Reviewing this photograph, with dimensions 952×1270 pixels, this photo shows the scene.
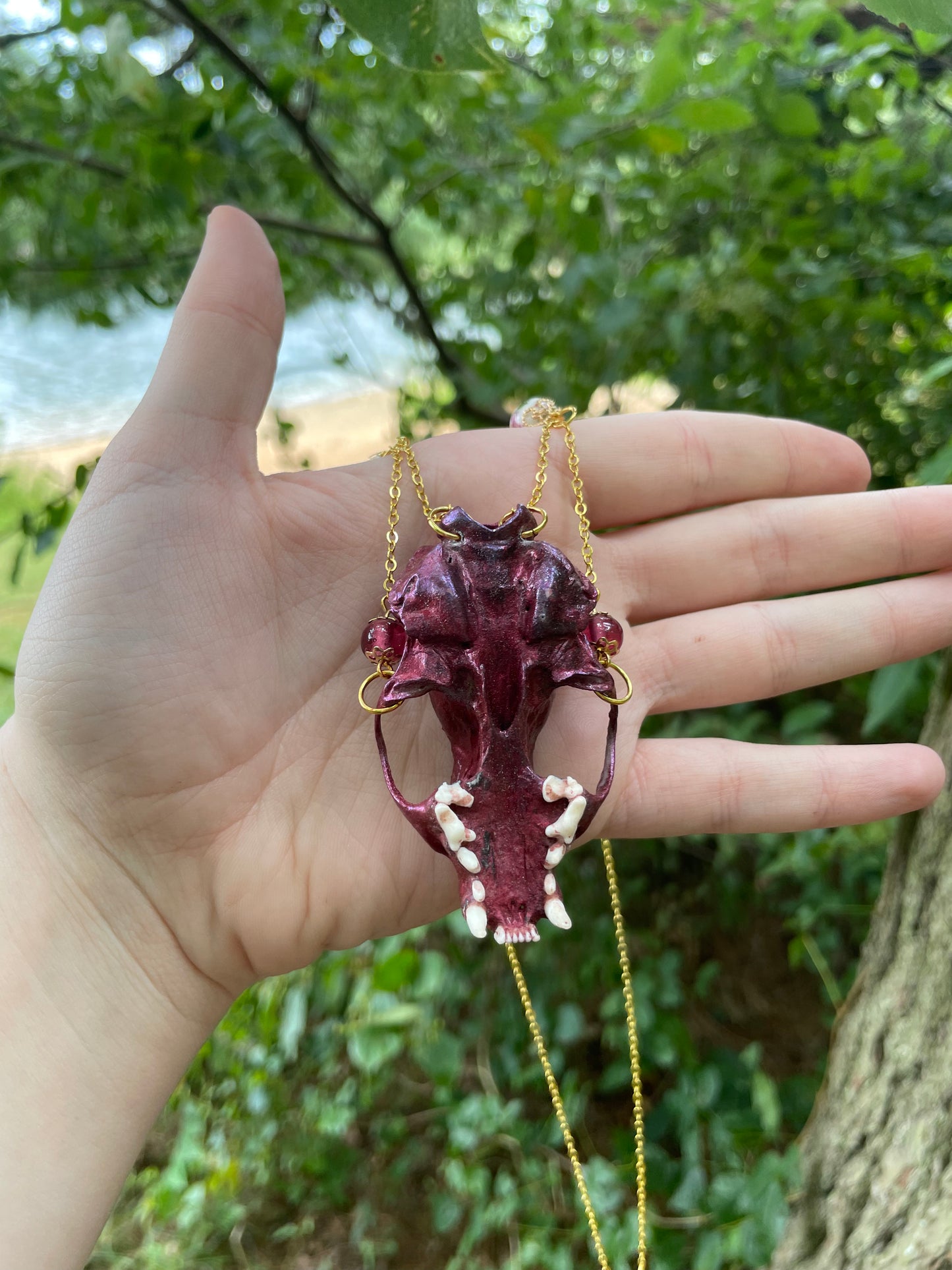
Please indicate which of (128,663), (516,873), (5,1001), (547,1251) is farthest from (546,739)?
(547,1251)

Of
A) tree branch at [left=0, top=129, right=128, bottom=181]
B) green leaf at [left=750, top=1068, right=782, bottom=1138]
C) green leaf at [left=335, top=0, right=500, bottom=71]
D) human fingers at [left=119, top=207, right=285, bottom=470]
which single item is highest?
tree branch at [left=0, top=129, right=128, bottom=181]

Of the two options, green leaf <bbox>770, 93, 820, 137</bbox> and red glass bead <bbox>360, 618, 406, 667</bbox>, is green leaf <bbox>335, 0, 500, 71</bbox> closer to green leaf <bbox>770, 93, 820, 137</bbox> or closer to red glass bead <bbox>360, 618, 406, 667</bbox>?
red glass bead <bbox>360, 618, 406, 667</bbox>

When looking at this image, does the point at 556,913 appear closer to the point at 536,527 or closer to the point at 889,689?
the point at 536,527

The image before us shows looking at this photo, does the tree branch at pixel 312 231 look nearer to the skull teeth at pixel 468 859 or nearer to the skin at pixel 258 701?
the skin at pixel 258 701

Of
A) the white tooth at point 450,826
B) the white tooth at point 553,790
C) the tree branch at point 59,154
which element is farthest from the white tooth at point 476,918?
the tree branch at point 59,154

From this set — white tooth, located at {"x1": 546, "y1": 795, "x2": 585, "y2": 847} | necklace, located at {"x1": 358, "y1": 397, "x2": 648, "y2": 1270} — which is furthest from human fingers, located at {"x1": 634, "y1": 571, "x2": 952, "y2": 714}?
white tooth, located at {"x1": 546, "y1": 795, "x2": 585, "y2": 847}
